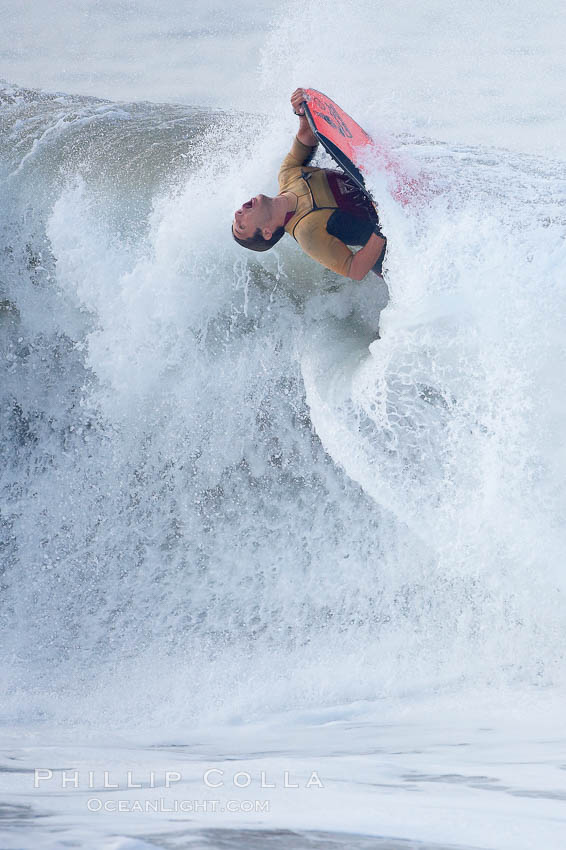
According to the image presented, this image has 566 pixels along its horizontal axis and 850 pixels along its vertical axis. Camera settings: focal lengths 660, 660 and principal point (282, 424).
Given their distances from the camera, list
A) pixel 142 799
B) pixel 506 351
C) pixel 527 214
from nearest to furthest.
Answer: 1. pixel 142 799
2. pixel 506 351
3. pixel 527 214

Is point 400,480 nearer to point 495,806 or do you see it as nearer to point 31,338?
point 495,806

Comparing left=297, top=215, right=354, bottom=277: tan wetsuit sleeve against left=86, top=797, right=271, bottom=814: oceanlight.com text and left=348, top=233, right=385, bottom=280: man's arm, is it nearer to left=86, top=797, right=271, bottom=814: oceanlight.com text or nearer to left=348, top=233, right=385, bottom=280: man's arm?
left=348, top=233, right=385, bottom=280: man's arm

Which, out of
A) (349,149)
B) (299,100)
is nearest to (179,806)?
(349,149)

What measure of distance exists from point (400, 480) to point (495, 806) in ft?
2.77

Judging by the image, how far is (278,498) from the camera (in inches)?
74.2

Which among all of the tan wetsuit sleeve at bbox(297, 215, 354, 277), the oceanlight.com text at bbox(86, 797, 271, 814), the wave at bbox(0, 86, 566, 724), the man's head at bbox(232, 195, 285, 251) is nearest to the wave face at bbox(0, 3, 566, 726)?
the wave at bbox(0, 86, 566, 724)

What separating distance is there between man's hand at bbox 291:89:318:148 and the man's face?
0.19 m

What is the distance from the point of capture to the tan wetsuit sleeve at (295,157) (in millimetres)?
1569

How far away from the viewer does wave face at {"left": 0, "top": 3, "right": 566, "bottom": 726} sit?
145cm

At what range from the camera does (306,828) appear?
0.80m

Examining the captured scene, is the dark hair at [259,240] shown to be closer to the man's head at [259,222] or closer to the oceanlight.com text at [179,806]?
the man's head at [259,222]

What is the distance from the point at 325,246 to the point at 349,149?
0.75 feet

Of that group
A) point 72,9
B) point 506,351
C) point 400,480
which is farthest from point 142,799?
point 72,9

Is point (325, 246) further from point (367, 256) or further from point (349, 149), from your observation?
point (349, 149)
